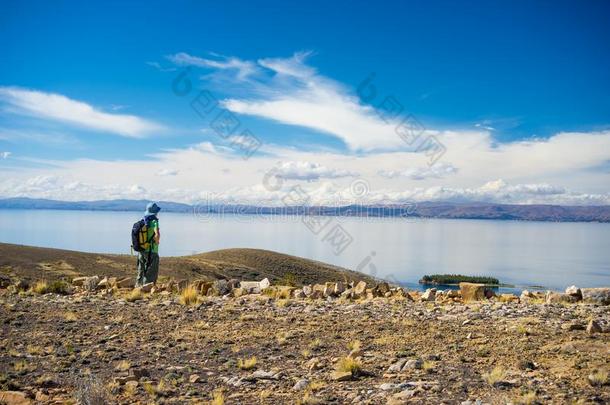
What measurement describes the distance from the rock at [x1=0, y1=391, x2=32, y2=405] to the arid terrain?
0.02 m

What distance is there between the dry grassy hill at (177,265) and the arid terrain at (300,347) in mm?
14578

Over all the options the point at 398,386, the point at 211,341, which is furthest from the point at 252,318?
the point at 398,386

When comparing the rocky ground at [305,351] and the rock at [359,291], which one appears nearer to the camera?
the rocky ground at [305,351]

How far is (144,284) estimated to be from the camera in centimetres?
1577

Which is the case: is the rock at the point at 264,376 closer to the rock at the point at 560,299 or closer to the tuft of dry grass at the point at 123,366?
the tuft of dry grass at the point at 123,366

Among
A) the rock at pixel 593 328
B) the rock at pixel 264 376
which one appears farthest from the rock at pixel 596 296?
the rock at pixel 264 376

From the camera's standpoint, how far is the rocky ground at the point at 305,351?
20.9 ft

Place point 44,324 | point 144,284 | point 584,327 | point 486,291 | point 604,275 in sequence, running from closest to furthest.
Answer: point 584,327
point 44,324
point 486,291
point 144,284
point 604,275

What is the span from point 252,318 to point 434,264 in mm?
72094

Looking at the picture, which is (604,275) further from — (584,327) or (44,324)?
(44,324)

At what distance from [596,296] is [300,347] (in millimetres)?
8114

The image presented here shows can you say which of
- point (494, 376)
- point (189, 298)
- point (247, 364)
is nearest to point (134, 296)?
point (189, 298)

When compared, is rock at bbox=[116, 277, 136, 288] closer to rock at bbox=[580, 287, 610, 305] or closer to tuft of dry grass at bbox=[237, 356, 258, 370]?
tuft of dry grass at bbox=[237, 356, 258, 370]

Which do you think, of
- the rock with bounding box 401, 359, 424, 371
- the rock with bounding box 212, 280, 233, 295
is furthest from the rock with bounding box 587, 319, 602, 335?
the rock with bounding box 212, 280, 233, 295
